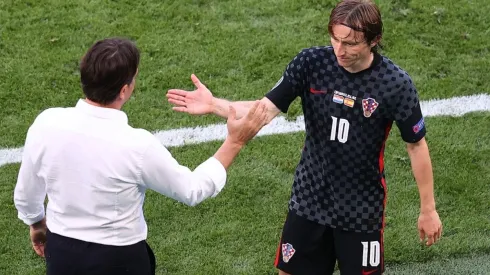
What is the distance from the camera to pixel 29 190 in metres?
3.74

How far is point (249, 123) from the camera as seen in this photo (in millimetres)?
3820

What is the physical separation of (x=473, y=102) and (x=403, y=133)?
3.28 meters

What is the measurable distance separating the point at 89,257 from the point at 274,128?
A: 349 cm

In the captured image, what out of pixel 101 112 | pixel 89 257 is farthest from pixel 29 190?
pixel 101 112

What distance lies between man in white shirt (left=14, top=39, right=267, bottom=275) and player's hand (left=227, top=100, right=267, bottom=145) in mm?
122

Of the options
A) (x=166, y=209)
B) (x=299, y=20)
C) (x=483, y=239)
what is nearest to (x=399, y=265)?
(x=483, y=239)

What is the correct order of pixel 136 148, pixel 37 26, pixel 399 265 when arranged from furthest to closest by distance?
pixel 37 26 → pixel 399 265 → pixel 136 148

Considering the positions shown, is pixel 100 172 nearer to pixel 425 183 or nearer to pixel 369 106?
pixel 369 106

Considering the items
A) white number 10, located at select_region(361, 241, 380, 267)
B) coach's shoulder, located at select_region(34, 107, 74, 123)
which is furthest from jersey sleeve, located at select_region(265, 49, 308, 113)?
coach's shoulder, located at select_region(34, 107, 74, 123)

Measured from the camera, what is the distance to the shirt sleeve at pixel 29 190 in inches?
141

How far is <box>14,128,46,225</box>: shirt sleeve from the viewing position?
358cm

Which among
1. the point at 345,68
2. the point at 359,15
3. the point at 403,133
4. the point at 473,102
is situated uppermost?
the point at 359,15

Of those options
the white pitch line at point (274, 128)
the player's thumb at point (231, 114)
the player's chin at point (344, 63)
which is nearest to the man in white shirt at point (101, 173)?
the player's thumb at point (231, 114)

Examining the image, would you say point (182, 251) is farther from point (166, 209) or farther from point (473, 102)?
point (473, 102)
